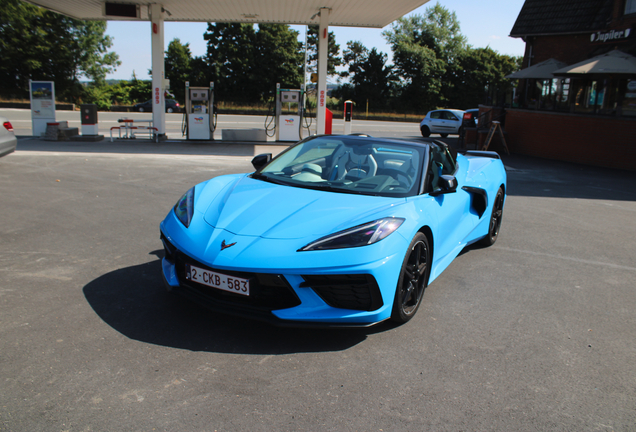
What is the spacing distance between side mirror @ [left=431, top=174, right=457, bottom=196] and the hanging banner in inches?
609

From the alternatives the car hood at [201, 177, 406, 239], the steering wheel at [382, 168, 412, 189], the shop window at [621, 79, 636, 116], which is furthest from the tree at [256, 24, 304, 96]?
the car hood at [201, 177, 406, 239]

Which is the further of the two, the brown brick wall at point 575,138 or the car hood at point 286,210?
the brown brick wall at point 575,138

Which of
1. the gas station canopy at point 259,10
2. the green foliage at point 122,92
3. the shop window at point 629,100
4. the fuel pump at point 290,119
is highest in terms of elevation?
the gas station canopy at point 259,10

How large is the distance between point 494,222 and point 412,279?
109 inches

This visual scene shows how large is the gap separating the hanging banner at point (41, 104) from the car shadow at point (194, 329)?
1441 centimetres

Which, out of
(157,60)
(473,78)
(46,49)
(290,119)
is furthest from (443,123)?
(473,78)

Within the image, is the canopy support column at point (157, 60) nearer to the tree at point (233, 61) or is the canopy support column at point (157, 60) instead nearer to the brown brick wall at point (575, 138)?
the brown brick wall at point (575, 138)

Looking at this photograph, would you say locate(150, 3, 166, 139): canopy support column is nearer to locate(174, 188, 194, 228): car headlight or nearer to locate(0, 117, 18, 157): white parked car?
locate(0, 117, 18, 157): white parked car

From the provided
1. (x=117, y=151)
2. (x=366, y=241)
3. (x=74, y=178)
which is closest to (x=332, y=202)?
(x=366, y=241)

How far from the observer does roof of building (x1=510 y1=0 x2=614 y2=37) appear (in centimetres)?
2075

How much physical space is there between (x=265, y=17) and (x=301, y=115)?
176 inches

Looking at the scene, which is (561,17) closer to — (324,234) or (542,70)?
(542,70)

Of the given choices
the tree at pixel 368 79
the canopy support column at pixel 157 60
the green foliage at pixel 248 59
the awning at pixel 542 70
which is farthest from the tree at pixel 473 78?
the canopy support column at pixel 157 60

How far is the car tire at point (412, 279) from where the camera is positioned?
3467 mm
